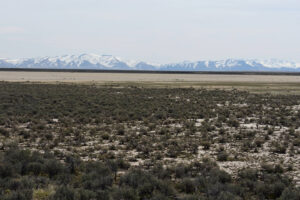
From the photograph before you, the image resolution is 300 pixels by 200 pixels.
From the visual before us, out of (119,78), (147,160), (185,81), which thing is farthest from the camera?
(119,78)

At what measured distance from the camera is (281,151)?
566 inches

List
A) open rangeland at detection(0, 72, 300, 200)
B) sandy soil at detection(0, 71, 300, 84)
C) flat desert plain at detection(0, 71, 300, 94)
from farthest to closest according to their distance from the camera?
1. sandy soil at detection(0, 71, 300, 84)
2. flat desert plain at detection(0, 71, 300, 94)
3. open rangeland at detection(0, 72, 300, 200)

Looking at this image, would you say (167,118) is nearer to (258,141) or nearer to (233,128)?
(233,128)

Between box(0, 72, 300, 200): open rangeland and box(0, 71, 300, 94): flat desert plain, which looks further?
box(0, 71, 300, 94): flat desert plain

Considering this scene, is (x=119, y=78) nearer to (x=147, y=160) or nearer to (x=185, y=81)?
(x=185, y=81)

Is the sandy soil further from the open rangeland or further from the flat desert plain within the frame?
the open rangeland

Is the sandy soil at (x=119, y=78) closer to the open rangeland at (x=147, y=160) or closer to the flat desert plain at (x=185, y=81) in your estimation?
the flat desert plain at (x=185, y=81)

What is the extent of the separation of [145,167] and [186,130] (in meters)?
8.31

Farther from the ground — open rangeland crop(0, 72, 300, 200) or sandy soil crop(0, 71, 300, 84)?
open rangeland crop(0, 72, 300, 200)

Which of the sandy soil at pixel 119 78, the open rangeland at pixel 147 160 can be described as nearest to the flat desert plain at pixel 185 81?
the sandy soil at pixel 119 78

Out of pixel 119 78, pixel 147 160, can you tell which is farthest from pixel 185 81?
pixel 147 160

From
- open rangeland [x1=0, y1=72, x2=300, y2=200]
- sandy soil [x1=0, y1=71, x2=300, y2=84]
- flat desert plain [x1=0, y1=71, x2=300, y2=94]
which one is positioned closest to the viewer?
open rangeland [x1=0, y1=72, x2=300, y2=200]

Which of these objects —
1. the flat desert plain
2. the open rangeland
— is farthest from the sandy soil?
the open rangeland

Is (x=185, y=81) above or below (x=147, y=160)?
below
